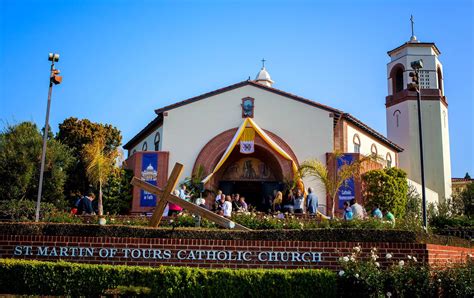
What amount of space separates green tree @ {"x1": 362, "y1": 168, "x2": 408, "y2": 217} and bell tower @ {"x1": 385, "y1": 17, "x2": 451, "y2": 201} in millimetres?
10063

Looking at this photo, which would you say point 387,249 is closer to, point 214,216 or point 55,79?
point 214,216

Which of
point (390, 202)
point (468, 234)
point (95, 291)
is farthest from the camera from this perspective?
point (390, 202)

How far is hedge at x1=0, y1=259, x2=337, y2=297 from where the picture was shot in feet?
31.4

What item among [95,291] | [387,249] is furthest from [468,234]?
[95,291]

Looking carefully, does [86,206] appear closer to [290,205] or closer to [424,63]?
[290,205]

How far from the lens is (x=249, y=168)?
90.9 feet

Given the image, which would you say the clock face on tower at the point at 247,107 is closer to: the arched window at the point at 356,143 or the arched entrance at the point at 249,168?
the arched entrance at the point at 249,168

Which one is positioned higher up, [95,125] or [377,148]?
[95,125]

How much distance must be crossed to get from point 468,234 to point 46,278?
609 inches

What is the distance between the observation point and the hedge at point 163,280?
9.56 metres

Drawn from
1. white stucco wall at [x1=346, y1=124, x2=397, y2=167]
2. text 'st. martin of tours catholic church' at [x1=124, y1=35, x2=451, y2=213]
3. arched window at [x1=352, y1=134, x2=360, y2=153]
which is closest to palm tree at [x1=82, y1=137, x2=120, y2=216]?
text 'st. martin of tours catholic church' at [x1=124, y1=35, x2=451, y2=213]

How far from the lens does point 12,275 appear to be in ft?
32.7

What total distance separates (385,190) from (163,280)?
1787cm

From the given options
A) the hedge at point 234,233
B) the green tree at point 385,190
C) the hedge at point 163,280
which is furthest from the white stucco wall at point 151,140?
the hedge at point 163,280
